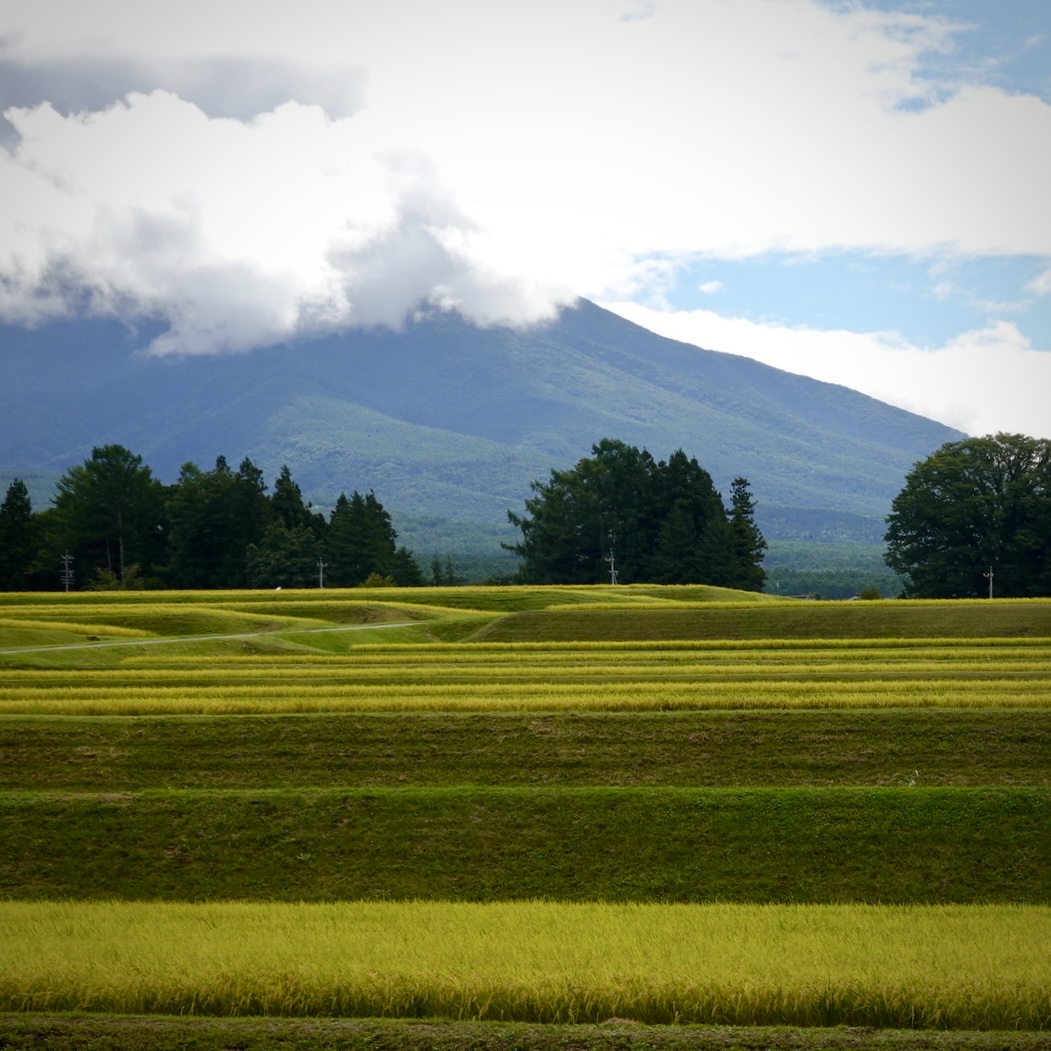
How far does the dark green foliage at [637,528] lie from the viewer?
11512 centimetres

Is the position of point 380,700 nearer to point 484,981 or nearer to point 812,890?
point 812,890

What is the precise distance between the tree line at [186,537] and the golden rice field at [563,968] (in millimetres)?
→ 101116

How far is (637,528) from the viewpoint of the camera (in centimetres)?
12094

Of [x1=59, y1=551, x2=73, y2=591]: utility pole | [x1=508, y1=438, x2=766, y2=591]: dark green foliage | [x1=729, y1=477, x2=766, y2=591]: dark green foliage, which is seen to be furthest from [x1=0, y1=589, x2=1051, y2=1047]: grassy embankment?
[x1=59, y1=551, x2=73, y2=591]: utility pole

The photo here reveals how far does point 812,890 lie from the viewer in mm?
19516

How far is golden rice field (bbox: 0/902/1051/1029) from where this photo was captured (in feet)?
45.8

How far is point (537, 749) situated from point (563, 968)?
10720mm

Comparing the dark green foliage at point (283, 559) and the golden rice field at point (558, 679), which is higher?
the dark green foliage at point (283, 559)

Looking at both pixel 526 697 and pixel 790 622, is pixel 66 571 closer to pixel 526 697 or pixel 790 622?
pixel 790 622

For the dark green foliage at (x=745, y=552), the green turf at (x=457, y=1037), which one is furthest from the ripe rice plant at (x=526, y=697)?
the dark green foliage at (x=745, y=552)

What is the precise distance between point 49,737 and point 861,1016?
19.2 metres

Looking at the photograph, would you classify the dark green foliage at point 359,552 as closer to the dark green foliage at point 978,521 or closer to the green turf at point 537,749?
the dark green foliage at point 978,521

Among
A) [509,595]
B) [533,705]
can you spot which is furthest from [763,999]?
[509,595]

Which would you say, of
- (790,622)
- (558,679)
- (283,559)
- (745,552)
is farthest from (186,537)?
(558,679)
